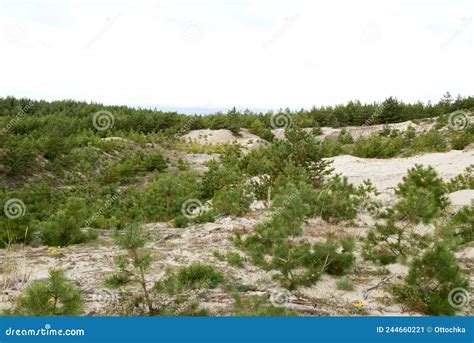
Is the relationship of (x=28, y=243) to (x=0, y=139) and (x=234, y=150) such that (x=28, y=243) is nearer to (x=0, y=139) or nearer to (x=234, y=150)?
(x=0, y=139)

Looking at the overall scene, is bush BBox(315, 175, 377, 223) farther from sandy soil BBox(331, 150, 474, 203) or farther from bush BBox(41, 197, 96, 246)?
bush BBox(41, 197, 96, 246)

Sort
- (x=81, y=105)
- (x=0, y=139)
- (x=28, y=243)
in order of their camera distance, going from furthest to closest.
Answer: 1. (x=81, y=105)
2. (x=0, y=139)
3. (x=28, y=243)

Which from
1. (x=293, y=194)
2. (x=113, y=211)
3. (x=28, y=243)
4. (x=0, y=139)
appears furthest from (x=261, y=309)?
(x=0, y=139)

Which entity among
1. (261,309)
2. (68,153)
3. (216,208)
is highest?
(68,153)

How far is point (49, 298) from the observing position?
207 inches

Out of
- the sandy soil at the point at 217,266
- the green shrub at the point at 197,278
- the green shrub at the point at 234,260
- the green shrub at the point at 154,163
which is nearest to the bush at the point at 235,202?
the sandy soil at the point at 217,266

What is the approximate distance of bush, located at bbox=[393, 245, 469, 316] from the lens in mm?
5828

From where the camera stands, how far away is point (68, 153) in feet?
90.8

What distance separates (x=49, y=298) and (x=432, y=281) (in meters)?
4.77

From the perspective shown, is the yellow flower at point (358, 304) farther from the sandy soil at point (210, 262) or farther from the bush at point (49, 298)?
the bush at point (49, 298)

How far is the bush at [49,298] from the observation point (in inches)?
201

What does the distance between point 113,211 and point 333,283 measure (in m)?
10.9

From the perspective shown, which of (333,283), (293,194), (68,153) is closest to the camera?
(333,283)

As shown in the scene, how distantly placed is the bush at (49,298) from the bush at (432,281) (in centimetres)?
407
